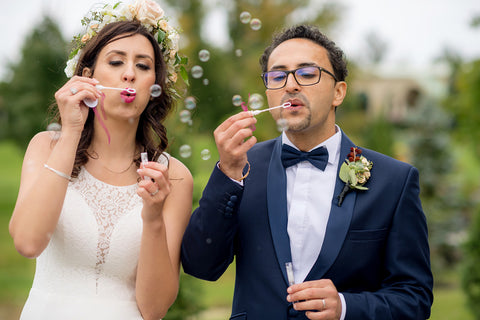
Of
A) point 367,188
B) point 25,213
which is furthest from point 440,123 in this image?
point 25,213

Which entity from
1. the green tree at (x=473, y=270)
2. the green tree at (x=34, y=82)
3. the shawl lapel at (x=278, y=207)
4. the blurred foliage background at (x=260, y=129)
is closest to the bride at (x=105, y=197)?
the shawl lapel at (x=278, y=207)

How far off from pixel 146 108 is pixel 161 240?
98cm

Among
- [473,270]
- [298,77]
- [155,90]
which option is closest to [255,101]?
[298,77]

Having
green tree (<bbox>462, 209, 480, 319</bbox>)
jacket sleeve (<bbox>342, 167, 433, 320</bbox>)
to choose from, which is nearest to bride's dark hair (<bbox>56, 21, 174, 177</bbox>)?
jacket sleeve (<bbox>342, 167, 433, 320</bbox>)

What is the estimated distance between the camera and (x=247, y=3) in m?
22.5

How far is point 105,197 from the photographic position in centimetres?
296

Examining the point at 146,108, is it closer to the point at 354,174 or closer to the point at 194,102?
the point at 194,102

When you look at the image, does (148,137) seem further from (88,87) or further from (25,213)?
(25,213)

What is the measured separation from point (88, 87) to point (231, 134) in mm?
834

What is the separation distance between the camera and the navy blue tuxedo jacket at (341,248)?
8.82 ft

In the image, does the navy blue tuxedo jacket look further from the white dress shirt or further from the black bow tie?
the black bow tie

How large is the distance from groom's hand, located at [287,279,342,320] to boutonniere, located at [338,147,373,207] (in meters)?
0.53

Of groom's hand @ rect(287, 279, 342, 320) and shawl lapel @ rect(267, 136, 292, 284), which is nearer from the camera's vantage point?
groom's hand @ rect(287, 279, 342, 320)

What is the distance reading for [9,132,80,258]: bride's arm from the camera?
254 cm
